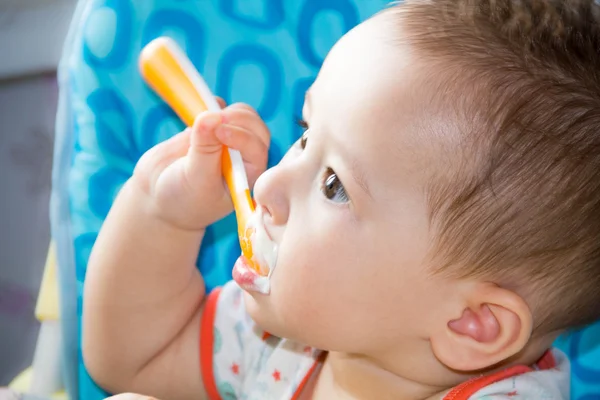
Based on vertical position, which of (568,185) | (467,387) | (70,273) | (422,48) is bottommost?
(467,387)

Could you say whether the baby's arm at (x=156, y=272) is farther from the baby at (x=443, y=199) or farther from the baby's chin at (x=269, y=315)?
the baby's chin at (x=269, y=315)

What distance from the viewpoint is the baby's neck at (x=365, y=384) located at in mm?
768

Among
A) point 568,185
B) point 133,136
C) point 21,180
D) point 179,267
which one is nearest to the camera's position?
point 568,185

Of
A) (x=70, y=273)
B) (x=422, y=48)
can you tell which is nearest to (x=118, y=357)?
(x=70, y=273)

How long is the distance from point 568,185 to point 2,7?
3.19ft

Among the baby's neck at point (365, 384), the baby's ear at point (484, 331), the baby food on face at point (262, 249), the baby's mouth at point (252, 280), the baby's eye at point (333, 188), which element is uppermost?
the baby's eye at point (333, 188)

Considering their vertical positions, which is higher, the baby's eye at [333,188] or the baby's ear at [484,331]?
the baby's eye at [333,188]

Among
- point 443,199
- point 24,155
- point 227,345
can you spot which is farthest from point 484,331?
point 24,155

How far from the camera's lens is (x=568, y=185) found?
1.98ft

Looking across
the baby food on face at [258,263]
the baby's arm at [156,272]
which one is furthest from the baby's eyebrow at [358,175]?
the baby's arm at [156,272]

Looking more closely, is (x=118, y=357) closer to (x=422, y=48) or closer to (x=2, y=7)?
(x=422, y=48)

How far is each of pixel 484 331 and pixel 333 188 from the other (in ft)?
0.59

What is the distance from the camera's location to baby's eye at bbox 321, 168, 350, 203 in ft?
2.13

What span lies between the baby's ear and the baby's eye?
0.44 ft
